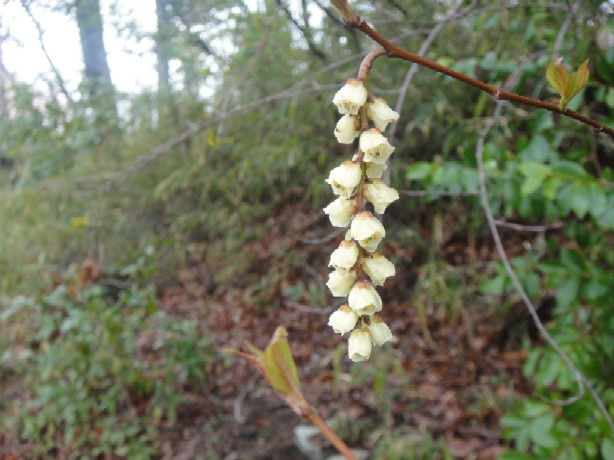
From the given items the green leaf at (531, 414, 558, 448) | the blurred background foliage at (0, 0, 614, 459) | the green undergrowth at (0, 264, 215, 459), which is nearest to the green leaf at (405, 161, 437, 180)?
the blurred background foliage at (0, 0, 614, 459)

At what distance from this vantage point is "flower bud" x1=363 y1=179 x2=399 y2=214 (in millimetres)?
604

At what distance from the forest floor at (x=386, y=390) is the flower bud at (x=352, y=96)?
7.09 feet

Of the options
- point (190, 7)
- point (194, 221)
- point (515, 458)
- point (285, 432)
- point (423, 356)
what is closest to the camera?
point (515, 458)

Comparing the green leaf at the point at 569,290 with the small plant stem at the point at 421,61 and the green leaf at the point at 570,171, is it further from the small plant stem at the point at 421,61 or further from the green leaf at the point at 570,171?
the small plant stem at the point at 421,61

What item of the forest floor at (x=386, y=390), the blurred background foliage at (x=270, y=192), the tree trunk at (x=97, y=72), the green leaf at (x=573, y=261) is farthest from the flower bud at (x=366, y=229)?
the tree trunk at (x=97, y=72)

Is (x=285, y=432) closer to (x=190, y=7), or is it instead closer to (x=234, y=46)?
(x=234, y=46)

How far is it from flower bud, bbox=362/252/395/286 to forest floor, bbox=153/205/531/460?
2008 mm

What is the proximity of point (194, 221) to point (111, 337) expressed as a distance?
154 centimetres

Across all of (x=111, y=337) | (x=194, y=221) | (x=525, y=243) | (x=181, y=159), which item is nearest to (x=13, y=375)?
(x=111, y=337)

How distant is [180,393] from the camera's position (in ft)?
10.1

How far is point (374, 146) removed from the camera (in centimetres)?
57

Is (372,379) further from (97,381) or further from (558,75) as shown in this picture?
(558,75)

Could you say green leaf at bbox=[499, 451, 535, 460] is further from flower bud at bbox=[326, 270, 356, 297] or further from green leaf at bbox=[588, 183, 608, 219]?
flower bud at bbox=[326, 270, 356, 297]

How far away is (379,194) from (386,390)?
8.19 feet
